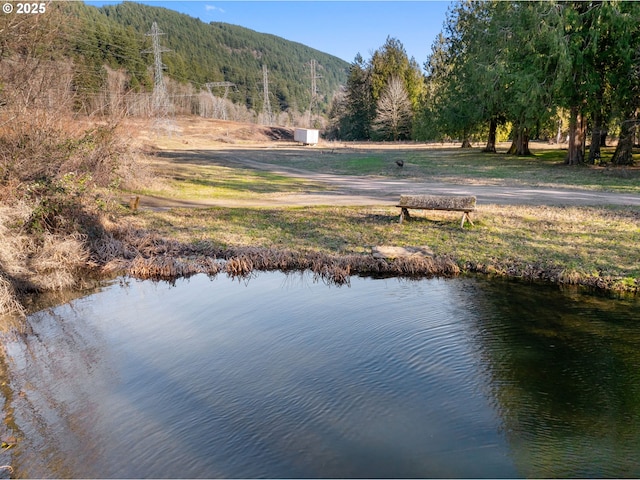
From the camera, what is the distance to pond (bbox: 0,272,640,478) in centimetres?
480

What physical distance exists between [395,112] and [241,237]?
200 ft

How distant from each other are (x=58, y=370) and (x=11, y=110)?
25.7ft

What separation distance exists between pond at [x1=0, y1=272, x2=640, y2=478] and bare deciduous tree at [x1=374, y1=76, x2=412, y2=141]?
6408 centimetres

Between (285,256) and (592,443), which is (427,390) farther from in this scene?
(285,256)

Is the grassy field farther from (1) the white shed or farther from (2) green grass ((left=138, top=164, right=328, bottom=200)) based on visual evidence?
(1) the white shed

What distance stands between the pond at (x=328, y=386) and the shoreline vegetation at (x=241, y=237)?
119 centimetres

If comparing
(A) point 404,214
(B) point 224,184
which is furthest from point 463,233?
(B) point 224,184

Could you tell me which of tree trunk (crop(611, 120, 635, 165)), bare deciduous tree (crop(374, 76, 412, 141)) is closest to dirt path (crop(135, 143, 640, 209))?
tree trunk (crop(611, 120, 635, 165))

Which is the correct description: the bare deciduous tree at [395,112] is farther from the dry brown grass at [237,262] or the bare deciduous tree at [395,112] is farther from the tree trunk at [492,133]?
the dry brown grass at [237,262]

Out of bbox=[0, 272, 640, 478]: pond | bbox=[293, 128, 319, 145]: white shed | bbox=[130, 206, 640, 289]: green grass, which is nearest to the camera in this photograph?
bbox=[0, 272, 640, 478]: pond

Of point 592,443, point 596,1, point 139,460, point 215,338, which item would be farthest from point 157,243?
point 596,1

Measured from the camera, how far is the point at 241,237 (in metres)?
12.6

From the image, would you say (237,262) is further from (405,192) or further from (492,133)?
(492,133)

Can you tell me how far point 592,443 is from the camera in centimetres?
498
